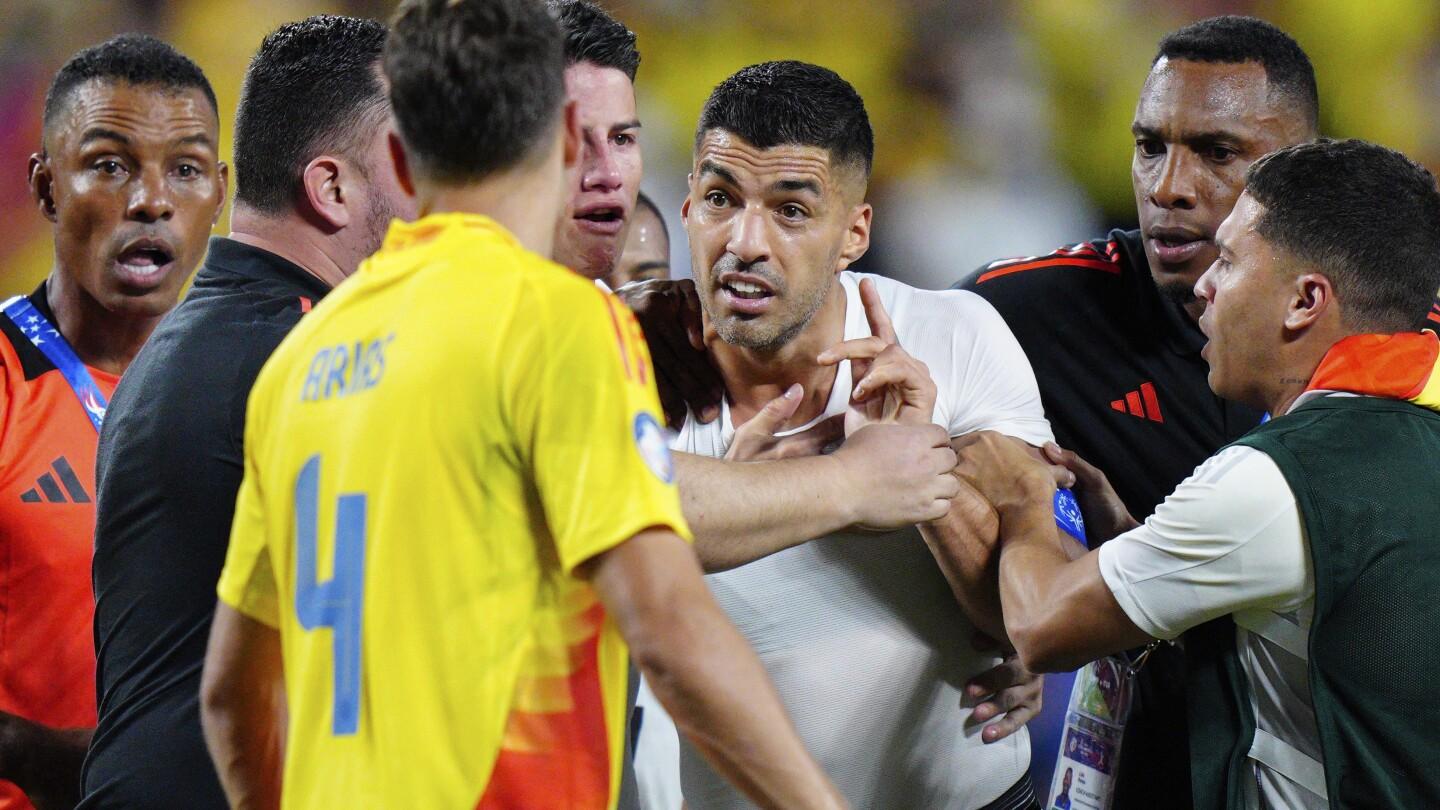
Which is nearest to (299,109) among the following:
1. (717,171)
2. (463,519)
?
(717,171)

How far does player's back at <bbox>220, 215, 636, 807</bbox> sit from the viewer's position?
5.02 ft

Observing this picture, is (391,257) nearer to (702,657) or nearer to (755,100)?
(702,657)

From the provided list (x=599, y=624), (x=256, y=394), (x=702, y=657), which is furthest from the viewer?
(x=256, y=394)

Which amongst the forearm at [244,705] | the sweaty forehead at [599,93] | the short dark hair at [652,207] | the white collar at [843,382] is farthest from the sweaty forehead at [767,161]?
the short dark hair at [652,207]

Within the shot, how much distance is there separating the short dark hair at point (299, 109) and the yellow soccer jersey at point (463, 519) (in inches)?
39.5

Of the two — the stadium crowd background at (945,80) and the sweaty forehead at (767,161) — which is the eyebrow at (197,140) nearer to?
the sweaty forehead at (767,161)

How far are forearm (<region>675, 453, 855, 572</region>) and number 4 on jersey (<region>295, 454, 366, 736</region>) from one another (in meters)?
0.75

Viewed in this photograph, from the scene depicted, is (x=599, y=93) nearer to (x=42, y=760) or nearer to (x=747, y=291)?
(x=747, y=291)

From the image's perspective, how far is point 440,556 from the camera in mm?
1552

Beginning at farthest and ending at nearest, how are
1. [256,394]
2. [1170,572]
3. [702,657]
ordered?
1. [1170,572]
2. [256,394]
3. [702,657]

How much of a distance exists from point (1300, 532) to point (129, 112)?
2897 millimetres

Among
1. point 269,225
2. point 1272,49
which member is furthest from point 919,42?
point 269,225

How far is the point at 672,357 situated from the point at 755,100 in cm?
52

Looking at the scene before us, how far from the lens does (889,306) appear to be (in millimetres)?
2832
